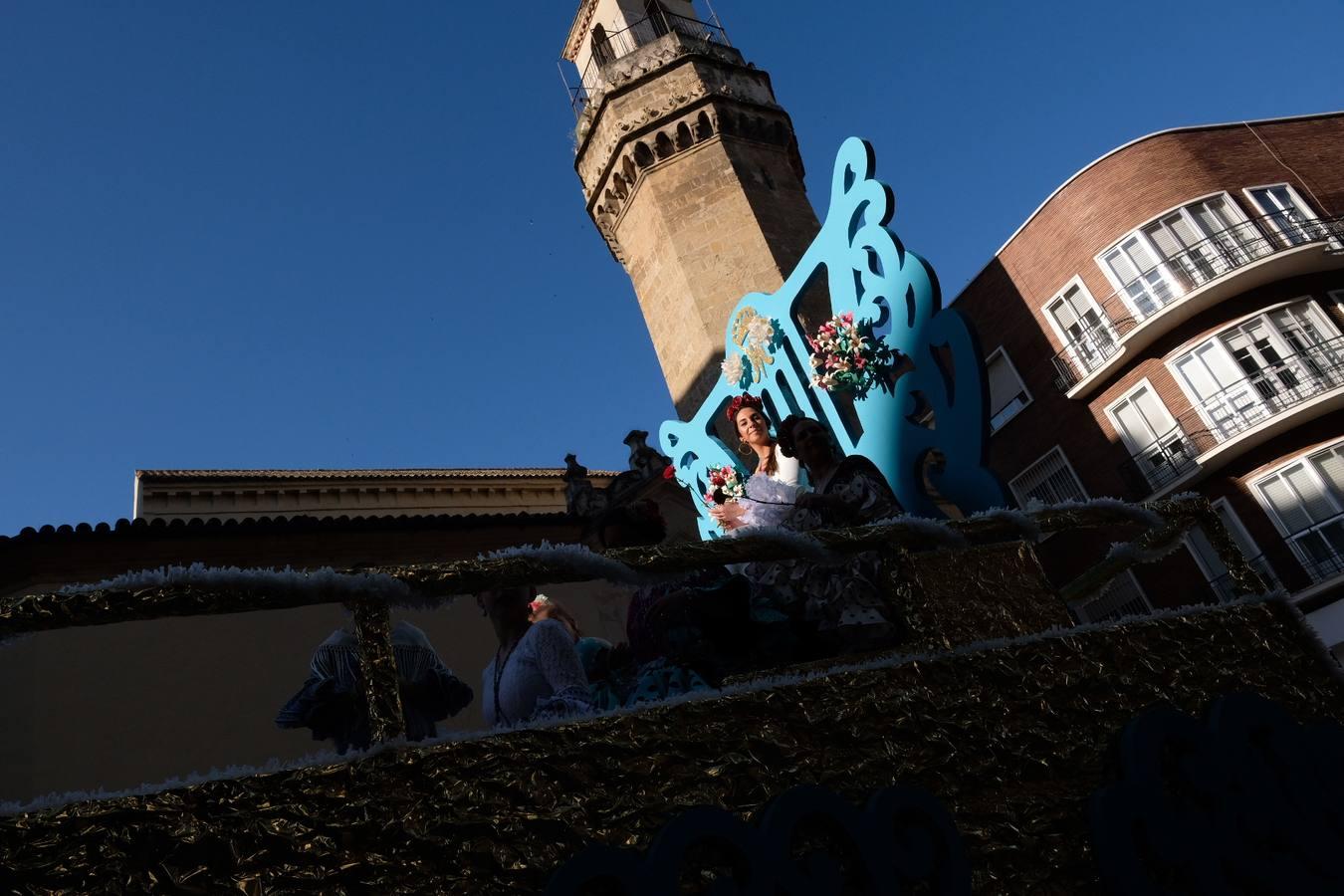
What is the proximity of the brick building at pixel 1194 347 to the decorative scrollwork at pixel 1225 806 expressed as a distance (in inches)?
616

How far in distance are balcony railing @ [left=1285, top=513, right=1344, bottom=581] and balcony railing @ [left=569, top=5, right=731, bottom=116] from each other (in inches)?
543

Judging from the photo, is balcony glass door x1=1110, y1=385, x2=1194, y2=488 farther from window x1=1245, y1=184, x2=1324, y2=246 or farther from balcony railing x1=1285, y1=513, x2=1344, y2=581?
window x1=1245, y1=184, x2=1324, y2=246

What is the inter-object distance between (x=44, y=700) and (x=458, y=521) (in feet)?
14.8

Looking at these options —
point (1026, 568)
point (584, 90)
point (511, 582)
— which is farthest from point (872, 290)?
point (584, 90)

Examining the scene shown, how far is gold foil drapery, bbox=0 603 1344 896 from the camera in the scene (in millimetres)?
1872

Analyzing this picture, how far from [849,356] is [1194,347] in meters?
15.1

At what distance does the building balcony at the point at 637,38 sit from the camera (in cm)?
1817

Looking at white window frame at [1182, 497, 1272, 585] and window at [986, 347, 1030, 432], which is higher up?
window at [986, 347, 1030, 432]

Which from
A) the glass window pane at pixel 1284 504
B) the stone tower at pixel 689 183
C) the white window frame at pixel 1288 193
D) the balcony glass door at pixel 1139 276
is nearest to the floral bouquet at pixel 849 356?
the stone tower at pixel 689 183

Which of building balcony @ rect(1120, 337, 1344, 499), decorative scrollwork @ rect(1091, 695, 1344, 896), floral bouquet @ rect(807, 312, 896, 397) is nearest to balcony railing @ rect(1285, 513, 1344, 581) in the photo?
building balcony @ rect(1120, 337, 1344, 499)

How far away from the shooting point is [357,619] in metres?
2.22

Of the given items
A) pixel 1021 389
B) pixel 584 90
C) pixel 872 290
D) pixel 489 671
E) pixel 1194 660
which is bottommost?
pixel 1194 660

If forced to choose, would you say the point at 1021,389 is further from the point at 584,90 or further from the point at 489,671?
the point at 489,671

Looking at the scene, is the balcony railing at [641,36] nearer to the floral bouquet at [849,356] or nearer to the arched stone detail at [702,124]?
the arched stone detail at [702,124]
